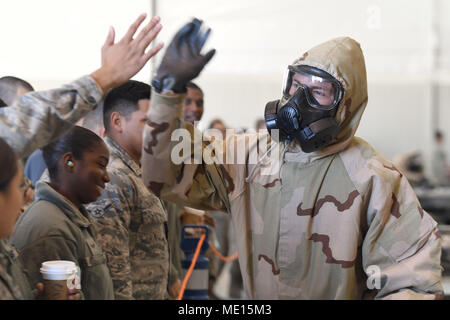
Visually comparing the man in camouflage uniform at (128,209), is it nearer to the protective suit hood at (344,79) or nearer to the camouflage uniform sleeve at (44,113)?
the camouflage uniform sleeve at (44,113)

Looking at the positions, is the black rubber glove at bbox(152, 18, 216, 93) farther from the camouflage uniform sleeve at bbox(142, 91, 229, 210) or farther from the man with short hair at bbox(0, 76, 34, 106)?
the man with short hair at bbox(0, 76, 34, 106)

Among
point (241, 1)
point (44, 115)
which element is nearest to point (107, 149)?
point (44, 115)

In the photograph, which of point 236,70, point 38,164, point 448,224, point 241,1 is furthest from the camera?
point 448,224

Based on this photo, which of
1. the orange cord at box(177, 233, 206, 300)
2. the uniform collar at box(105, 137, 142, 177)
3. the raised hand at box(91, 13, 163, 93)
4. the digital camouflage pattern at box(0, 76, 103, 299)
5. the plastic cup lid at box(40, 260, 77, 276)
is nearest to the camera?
the digital camouflage pattern at box(0, 76, 103, 299)

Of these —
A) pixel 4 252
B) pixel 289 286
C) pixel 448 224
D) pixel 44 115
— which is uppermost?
pixel 44 115

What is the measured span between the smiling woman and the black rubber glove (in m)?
0.35

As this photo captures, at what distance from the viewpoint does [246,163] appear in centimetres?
211

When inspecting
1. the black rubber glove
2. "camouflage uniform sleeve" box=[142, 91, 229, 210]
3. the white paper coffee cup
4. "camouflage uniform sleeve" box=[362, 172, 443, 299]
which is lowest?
"camouflage uniform sleeve" box=[362, 172, 443, 299]

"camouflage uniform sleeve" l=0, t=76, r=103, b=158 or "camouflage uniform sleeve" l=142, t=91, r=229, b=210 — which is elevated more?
"camouflage uniform sleeve" l=0, t=76, r=103, b=158

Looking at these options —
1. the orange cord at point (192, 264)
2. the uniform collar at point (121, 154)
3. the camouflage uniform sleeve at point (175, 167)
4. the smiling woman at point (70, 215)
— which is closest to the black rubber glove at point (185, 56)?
the camouflage uniform sleeve at point (175, 167)

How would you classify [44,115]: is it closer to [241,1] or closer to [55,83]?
[55,83]

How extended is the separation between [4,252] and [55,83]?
2.14ft

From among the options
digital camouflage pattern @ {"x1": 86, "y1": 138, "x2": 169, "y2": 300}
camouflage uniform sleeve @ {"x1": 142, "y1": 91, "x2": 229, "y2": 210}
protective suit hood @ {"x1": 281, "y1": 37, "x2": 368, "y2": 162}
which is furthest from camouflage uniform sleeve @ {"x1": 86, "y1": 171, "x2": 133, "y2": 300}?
protective suit hood @ {"x1": 281, "y1": 37, "x2": 368, "y2": 162}

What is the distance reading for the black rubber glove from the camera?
161 centimetres
